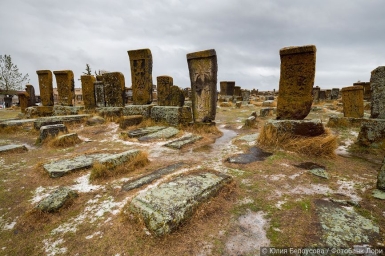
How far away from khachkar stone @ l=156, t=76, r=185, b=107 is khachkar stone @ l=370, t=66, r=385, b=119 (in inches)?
193

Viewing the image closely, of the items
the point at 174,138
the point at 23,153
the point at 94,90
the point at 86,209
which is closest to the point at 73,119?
the point at 94,90

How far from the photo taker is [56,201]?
2180 millimetres

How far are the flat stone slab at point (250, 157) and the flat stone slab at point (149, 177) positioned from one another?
3.17ft

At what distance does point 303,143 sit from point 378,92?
2087mm

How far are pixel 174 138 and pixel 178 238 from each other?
3.91 m

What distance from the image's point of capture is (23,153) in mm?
4391

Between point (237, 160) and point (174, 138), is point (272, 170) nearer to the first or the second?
point (237, 160)

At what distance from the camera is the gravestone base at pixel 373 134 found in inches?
157

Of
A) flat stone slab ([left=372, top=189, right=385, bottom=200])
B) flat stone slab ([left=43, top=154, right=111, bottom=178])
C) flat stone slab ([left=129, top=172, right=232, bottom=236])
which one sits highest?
flat stone slab ([left=129, top=172, right=232, bottom=236])

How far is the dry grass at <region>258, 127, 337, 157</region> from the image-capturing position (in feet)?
12.1

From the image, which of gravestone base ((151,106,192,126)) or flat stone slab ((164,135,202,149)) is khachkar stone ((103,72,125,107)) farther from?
flat stone slab ((164,135,202,149))

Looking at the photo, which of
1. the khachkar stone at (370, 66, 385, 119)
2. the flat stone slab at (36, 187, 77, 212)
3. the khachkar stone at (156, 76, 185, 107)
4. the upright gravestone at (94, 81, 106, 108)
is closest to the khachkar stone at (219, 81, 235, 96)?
the upright gravestone at (94, 81, 106, 108)

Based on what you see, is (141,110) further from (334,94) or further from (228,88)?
(334,94)

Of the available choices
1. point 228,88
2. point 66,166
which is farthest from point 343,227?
point 228,88
